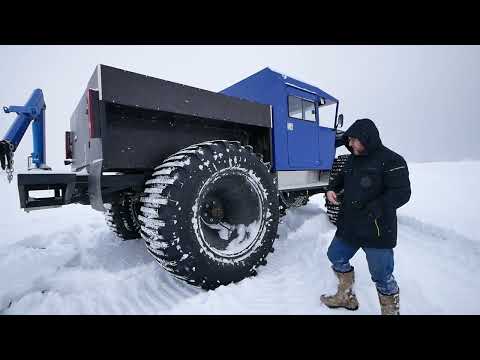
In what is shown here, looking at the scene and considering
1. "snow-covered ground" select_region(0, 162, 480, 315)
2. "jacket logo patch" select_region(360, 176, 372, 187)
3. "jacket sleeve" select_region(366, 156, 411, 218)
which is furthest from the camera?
"snow-covered ground" select_region(0, 162, 480, 315)

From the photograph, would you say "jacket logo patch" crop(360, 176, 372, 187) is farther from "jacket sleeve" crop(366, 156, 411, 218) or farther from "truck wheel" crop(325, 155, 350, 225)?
"truck wheel" crop(325, 155, 350, 225)

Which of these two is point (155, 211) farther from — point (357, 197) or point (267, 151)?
point (267, 151)

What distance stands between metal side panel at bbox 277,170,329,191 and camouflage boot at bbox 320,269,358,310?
187 centimetres

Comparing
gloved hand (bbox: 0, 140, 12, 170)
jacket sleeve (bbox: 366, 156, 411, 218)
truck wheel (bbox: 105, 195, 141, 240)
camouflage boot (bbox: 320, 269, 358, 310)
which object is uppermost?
gloved hand (bbox: 0, 140, 12, 170)

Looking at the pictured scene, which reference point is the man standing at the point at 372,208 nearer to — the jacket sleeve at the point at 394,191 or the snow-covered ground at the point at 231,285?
the jacket sleeve at the point at 394,191

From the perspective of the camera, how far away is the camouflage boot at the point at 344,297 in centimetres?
206

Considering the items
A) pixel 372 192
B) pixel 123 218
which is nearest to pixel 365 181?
pixel 372 192

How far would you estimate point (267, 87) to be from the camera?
383 centimetres

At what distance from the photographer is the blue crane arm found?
250 centimetres

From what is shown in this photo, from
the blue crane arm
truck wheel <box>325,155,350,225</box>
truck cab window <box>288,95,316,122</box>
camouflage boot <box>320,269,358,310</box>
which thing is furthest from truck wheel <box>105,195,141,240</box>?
truck wheel <box>325,155,350,225</box>

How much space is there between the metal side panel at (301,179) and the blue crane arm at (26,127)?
3131 mm

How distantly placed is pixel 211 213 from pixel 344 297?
5.33ft

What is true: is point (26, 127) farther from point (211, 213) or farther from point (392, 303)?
point (392, 303)

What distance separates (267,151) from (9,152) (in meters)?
3.02
